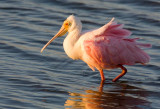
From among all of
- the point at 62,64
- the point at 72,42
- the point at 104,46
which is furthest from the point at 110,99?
the point at 62,64

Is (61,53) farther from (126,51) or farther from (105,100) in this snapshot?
(105,100)

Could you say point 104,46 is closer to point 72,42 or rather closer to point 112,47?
point 112,47

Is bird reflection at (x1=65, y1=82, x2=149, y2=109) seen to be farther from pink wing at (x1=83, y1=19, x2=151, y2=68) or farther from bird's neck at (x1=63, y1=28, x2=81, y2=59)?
bird's neck at (x1=63, y1=28, x2=81, y2=59)

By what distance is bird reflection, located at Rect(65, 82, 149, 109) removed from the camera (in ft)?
26.9

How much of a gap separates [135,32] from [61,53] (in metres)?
2.75

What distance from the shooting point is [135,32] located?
1341 cm

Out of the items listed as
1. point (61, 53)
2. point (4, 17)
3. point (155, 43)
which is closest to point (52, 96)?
point (61, 53)

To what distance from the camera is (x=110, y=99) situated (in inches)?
341

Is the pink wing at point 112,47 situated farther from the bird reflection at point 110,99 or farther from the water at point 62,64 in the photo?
the bird reflection at point 110,99

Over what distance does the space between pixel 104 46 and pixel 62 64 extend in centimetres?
161

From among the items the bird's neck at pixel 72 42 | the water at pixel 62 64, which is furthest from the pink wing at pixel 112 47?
the water at pixel 62 64

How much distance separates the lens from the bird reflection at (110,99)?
8188 mm

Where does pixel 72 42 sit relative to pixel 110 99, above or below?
above

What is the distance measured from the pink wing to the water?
0.46m
